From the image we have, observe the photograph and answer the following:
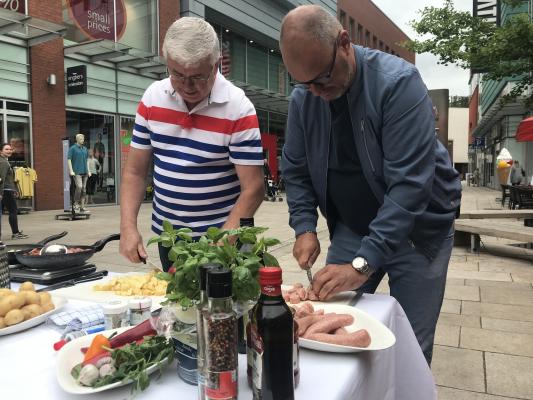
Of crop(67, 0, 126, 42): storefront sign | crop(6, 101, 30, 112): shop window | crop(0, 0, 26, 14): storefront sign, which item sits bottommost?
crop(6, 101, 30, 112): shop window

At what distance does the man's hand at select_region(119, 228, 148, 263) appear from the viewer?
6.86 ft

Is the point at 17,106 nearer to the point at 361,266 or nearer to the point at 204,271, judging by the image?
the point at 361,266

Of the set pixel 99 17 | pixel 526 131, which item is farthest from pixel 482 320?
pixel 99 17

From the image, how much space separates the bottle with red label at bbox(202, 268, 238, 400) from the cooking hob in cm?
142

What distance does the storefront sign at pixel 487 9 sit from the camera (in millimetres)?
18812

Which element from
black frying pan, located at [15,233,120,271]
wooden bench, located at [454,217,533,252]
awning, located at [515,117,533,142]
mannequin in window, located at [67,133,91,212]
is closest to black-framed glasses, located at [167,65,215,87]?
black frying pan, located at [15,233,120,271]

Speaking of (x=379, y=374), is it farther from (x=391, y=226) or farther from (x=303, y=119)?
(x=303, y=119)

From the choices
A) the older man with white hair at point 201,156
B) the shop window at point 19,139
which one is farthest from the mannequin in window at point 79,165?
the older man with white hair at point 201,156

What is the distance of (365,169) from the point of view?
1.91 m

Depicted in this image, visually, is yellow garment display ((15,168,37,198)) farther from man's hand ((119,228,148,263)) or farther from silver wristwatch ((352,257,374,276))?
silver wristwatch ((352,257,374,276))

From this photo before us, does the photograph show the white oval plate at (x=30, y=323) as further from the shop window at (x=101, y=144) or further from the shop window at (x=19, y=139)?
the shop window at (x=101, y=144)

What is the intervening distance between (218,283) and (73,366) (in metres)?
0.56

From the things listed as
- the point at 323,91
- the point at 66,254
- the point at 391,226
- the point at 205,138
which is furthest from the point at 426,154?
the point at 66,254

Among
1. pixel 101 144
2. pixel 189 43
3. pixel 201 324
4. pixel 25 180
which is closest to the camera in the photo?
pixel 201 324
